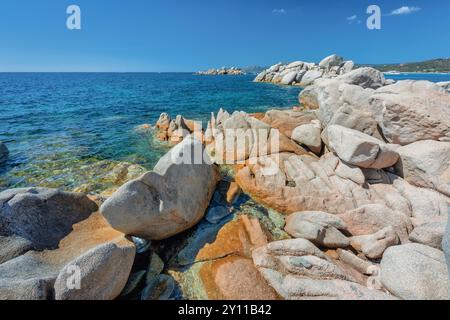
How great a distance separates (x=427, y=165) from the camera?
751cm

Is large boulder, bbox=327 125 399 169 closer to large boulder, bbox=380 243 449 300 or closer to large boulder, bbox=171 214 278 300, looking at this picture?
large boulder, bbox=380 243 449 300

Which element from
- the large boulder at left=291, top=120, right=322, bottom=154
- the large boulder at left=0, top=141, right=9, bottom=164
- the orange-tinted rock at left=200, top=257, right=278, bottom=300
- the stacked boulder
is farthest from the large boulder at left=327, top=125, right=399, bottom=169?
the large boulder at left=0, top=141, right=9, bottom=164

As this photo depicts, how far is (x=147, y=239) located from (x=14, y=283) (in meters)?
2.73

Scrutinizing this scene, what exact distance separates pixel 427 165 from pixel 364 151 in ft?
6.76

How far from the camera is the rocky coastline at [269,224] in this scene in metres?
4.70

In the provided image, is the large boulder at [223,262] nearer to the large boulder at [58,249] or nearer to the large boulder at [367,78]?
the large boulder at [58,249]

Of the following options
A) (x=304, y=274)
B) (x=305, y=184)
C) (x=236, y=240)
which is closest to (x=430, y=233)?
(x=305, y=184)

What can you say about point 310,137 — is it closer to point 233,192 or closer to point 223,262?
point 233,192
